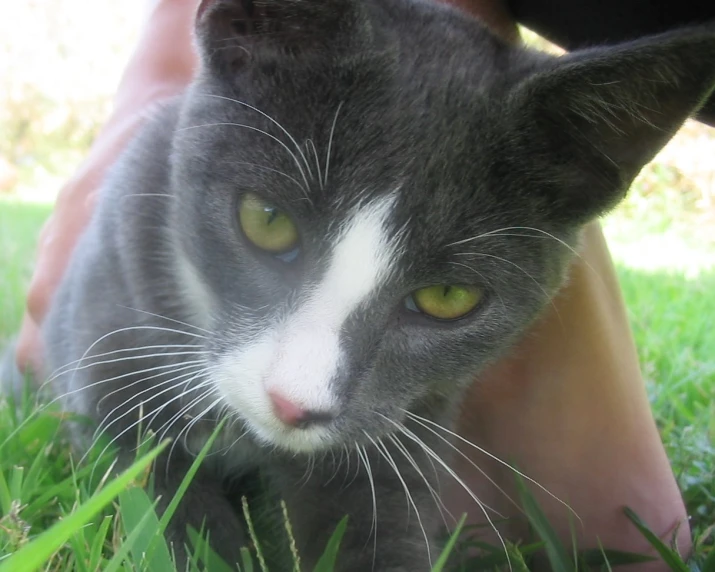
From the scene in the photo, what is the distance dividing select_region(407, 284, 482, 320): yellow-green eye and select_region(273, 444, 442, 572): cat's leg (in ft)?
0.81

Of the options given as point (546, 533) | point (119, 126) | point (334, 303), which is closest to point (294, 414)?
point (334, 303)

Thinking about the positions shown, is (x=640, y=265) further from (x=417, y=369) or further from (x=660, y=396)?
(x=417, y=369)

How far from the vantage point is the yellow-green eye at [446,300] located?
0.96 metres

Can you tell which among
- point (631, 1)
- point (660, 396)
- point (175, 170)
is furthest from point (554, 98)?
point (660, 396)

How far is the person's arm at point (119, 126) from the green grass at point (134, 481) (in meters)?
0.44

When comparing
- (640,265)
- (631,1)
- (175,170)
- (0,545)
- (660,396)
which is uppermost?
(631,1)

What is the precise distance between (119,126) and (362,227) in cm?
116

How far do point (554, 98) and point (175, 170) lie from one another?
594 millimetres

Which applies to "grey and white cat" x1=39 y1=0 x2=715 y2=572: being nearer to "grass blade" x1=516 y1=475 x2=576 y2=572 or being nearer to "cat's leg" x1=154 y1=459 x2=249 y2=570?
"cat's leg" x1=154 y1=459 x2=249 y2=570

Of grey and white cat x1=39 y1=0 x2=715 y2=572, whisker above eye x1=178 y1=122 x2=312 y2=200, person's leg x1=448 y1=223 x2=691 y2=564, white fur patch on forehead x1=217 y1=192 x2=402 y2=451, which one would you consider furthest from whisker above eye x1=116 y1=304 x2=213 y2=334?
person's leg x1=448 y1=223 x2=691 y2=564

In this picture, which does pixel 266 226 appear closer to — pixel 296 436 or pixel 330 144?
pixel 330 144

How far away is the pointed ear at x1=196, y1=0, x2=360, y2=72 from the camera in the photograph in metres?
0.91

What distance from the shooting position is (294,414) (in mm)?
836

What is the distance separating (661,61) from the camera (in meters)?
0.77
